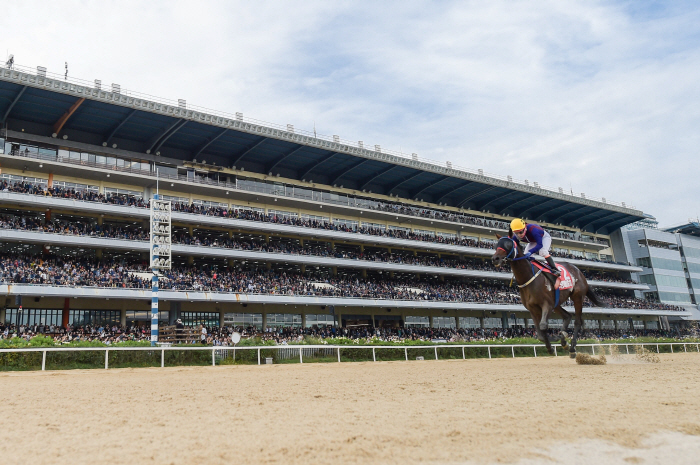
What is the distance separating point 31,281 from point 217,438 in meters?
28.8

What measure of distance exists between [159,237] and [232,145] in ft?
52.6

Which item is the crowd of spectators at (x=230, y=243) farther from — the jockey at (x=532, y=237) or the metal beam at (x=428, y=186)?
the jockey at (x=532, y=237)

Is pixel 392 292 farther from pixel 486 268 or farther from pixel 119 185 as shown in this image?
pixel 119 185

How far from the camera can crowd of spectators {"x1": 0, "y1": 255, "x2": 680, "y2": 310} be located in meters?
30.5

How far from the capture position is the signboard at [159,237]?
91.9ft

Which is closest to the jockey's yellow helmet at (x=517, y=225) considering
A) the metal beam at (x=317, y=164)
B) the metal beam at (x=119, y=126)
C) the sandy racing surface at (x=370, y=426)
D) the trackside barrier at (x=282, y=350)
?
the sandy racing surface at (x=370, y=426)

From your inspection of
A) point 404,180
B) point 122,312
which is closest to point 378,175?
point 404,180

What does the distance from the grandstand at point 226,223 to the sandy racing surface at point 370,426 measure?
84.4ft

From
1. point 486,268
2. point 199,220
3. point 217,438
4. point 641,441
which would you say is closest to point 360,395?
point 217,438

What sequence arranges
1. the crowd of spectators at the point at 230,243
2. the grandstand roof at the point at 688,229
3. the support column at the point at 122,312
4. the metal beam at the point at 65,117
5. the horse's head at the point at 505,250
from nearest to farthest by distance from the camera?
the horse's head at the point at 505,250, the crowd of spectators at the point at 230,243, the metal beam at the point at 65,117, the support column at the point at 122,312, the grandstand roof at the point at 688,229

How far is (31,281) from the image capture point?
96.0 ft

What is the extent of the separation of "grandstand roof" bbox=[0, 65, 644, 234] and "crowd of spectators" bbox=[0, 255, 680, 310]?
986 cm

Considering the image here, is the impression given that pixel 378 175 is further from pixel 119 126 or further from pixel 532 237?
pixel 532 237

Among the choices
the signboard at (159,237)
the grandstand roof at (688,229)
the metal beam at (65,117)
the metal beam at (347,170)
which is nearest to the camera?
the signboard at (159,237)
